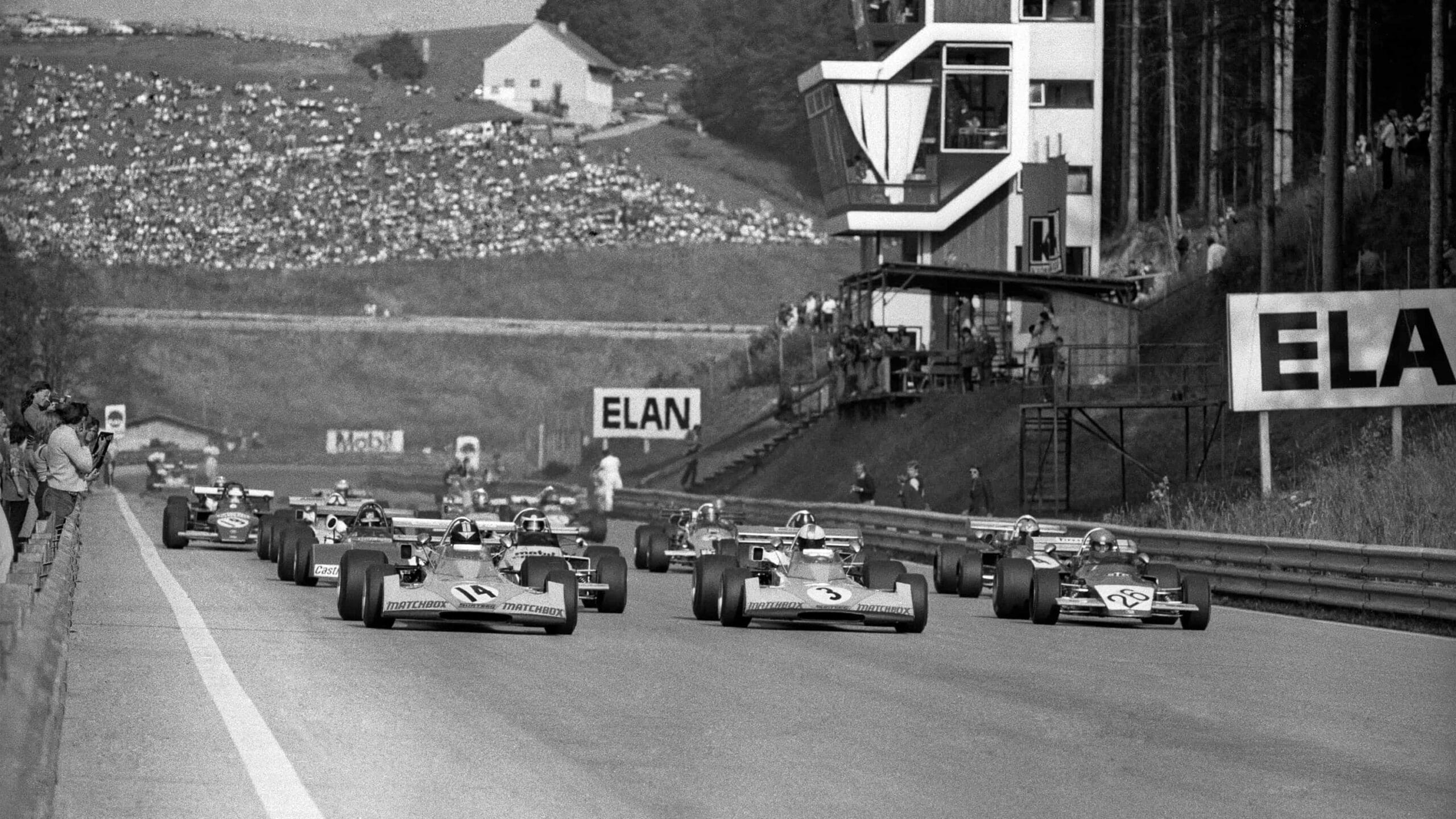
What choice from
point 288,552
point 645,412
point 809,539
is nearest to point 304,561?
point 288,552

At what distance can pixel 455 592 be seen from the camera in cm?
2006

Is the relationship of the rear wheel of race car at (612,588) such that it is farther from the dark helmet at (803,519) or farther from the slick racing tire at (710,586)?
the dark helmet at (803,519)

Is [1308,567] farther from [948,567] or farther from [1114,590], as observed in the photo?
[948,567]

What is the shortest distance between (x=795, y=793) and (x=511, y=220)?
136 meters

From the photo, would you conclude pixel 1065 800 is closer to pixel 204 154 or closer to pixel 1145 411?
pixel 1145 411

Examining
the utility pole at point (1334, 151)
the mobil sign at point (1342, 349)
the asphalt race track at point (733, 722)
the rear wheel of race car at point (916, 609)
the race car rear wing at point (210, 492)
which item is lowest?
the asphalt race track at point (733, 722)

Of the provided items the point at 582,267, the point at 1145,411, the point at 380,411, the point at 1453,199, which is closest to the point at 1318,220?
the point at 1453,199

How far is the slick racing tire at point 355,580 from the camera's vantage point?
68.2 ft

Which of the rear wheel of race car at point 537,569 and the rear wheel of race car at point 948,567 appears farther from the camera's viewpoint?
the rear wheel of race car at point 948,567

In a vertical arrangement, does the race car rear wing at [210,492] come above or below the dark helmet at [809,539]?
above

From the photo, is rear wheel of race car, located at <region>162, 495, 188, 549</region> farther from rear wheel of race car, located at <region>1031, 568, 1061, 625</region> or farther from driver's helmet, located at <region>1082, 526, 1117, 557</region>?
driver's helmet, located at <region>1082, 526, 1117, 557</region>

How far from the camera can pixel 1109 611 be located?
23.2 metres

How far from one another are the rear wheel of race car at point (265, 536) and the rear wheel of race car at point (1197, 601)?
1337 centimetres

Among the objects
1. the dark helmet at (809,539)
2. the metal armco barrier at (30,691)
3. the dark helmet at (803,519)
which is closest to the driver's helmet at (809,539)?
the dark helmet at (809,539)
